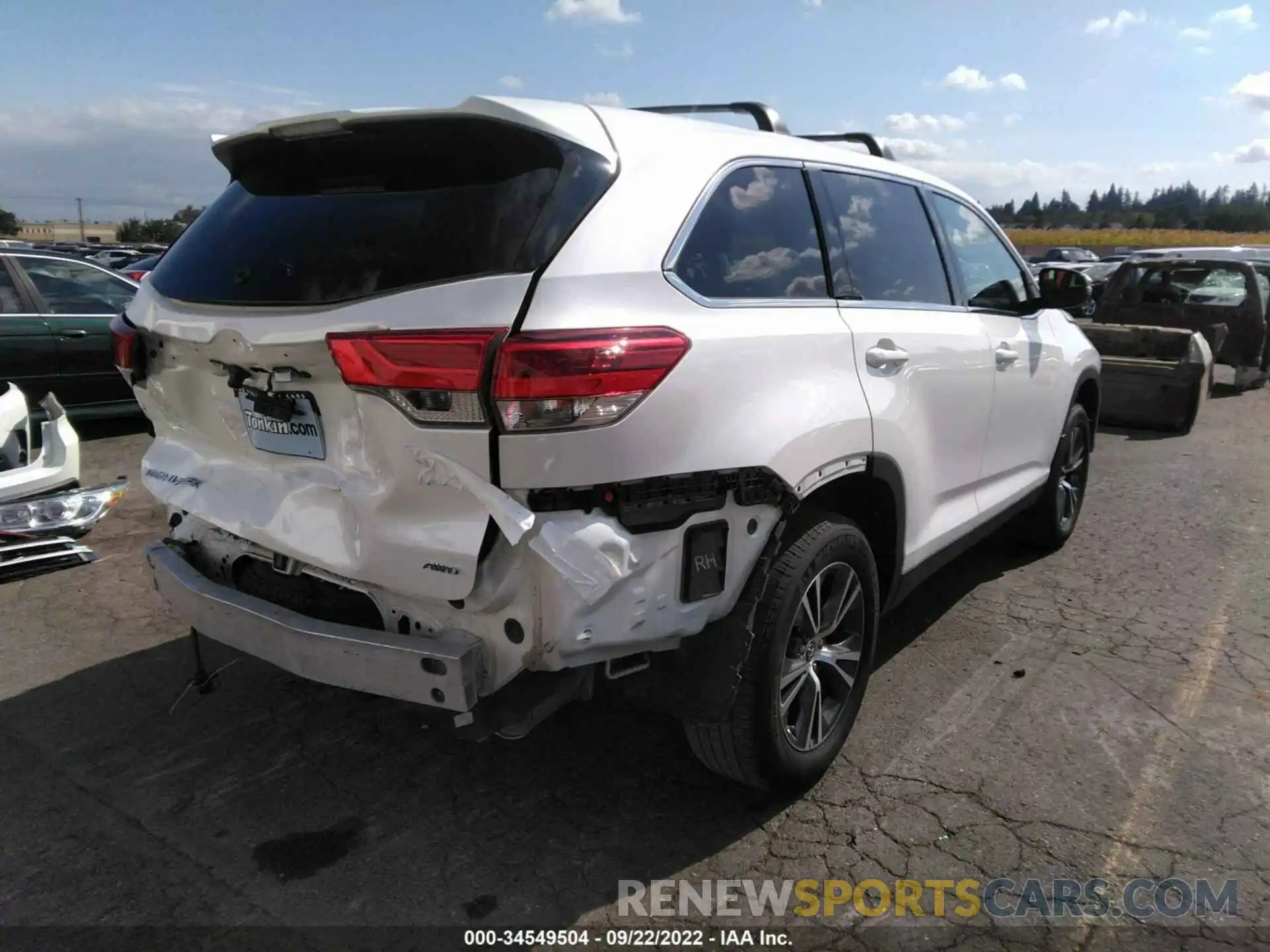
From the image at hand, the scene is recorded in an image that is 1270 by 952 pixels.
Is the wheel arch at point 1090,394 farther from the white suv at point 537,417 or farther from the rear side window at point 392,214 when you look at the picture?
the rear side window at point 392,214

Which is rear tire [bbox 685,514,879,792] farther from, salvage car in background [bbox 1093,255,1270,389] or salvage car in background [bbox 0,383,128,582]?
salvage car in background [bbox 1093,255,1270,389]

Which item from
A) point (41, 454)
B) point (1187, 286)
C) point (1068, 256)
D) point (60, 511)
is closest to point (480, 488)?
point (60, 511)

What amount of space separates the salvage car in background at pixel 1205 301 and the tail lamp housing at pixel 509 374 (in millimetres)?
11790

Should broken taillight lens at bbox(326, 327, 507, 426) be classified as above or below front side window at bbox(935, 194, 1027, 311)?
below

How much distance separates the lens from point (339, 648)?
2.44 meters

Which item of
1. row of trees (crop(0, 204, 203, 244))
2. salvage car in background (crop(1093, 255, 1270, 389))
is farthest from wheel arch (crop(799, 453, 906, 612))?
row of trees (crop(0, 204, 203, 244))

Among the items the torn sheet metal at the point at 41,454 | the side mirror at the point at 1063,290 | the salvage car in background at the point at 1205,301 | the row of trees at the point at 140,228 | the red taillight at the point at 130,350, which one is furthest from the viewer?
the row of trees at the point at 140,228

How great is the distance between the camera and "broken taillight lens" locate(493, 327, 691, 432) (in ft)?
7.11

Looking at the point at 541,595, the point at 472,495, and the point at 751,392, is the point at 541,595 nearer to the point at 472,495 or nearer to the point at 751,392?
the point at 472,495

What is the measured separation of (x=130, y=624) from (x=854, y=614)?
333 cm

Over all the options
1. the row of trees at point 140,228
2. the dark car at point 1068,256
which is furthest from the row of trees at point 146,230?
the dark car at point 1068,256

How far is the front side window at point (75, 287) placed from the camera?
7.98 metres

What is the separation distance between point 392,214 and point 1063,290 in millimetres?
3482

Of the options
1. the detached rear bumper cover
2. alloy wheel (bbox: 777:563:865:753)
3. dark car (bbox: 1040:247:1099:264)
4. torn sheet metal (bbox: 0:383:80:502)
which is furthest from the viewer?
dark car (bbox: 1040:247:1099:264)
